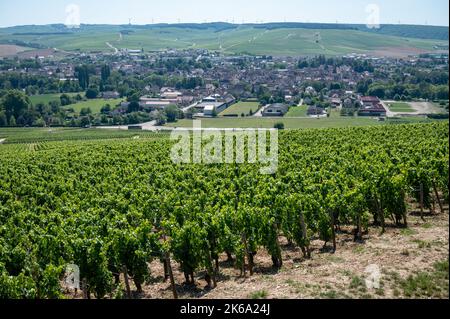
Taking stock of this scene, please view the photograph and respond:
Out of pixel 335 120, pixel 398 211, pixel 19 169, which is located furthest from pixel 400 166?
pixel 335 120

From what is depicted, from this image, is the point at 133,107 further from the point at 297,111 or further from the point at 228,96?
the point at 297,111

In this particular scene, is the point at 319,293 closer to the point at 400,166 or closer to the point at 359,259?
the point at 359,259

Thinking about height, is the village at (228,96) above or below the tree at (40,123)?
above

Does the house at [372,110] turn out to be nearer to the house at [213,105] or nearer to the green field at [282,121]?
the green field at [282,121]

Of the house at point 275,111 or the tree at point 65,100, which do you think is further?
the tree at point 65,100

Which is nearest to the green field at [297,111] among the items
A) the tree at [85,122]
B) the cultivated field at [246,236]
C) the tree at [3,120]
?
the tree at [85,122]

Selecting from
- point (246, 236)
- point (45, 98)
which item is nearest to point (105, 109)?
point (45, 98)
